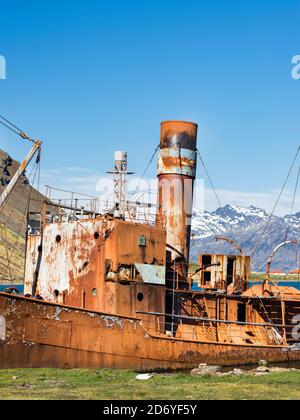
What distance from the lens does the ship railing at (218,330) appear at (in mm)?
26375

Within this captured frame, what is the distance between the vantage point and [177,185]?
96.8 feet

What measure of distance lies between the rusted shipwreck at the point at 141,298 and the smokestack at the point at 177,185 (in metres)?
0.04

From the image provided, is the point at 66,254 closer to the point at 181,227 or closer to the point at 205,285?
the point at 181,227

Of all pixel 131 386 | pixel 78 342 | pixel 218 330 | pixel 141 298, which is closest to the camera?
pixel 131 386

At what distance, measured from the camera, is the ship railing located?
86.5 ft

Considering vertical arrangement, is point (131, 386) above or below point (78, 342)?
below

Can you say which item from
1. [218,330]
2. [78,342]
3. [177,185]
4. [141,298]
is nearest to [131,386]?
[78,342]

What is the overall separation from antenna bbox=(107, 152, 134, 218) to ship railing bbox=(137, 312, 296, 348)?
15.4 ft

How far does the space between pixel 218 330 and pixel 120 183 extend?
747cm

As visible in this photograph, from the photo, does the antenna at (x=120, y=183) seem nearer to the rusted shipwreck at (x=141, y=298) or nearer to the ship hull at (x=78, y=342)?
the rusted shipwreck at (x=141, y=298)

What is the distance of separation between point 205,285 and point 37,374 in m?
11.1

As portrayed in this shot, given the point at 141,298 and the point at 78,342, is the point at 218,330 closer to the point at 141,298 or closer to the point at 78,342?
the point at 141,298

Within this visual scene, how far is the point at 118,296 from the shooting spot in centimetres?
2536
